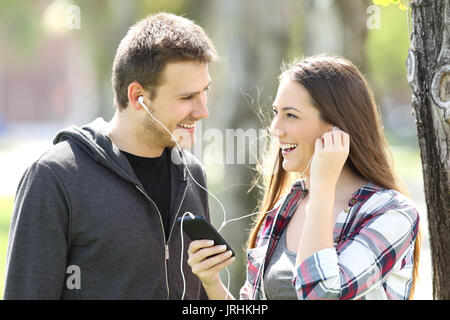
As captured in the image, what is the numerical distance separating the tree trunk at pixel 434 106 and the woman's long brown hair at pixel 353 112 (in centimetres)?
34

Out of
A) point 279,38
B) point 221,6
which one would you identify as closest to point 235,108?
point 279,38

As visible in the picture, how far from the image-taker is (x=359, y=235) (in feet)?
9.91

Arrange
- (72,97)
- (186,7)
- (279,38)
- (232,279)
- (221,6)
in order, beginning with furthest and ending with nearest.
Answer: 1. (72,97)
2. (186,7)
3. (221,6)
4. (279,38)
5. (232,279)

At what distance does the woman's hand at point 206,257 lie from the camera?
3.27m

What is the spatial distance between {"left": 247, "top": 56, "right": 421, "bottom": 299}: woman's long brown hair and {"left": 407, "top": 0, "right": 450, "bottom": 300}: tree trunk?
1.13 feet

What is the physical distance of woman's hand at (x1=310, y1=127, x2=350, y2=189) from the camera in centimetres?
309

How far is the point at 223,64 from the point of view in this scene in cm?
1070

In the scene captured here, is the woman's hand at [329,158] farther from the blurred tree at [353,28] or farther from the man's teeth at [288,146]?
the blurred tree at [353,28]

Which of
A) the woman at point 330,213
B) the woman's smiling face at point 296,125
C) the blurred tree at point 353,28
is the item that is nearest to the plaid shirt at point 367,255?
the woman at point 330,213

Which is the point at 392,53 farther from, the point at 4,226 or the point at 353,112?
the point at 353,112

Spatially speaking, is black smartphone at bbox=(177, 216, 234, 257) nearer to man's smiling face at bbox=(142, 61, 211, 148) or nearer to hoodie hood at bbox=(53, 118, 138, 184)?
hoodie hood at bbox=(53, 118, 138, 184)

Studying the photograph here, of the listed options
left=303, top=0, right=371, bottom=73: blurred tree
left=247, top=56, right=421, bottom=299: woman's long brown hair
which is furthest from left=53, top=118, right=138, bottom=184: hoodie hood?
left=303, top=0, right=371, bottom=73: blurred tree

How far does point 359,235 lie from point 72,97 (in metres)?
49.5

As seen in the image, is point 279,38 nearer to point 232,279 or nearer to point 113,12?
point 232,279
